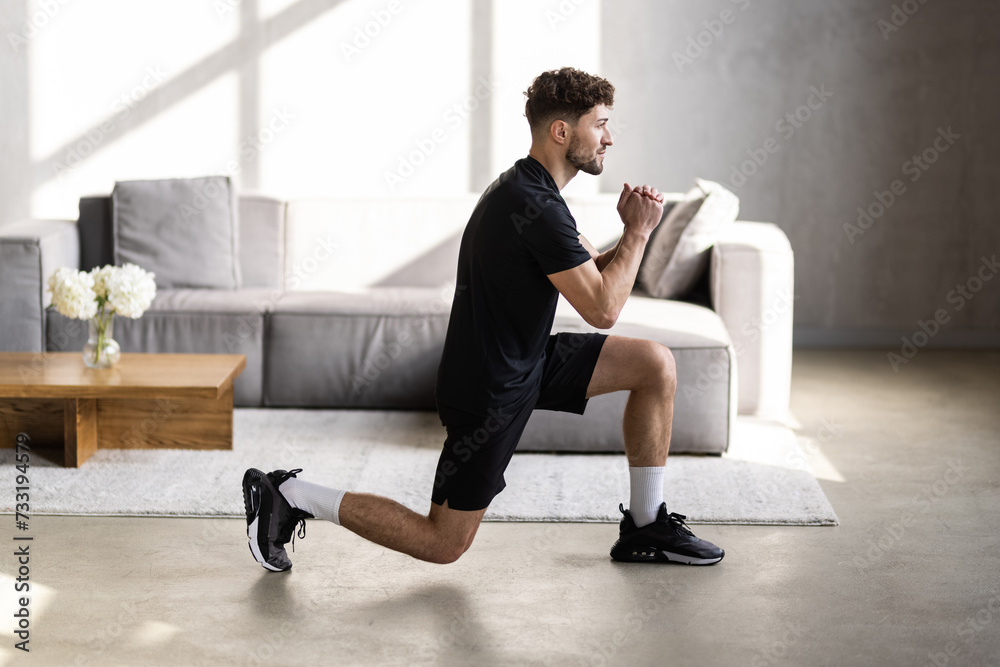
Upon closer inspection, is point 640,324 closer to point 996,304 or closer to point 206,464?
point 206,464

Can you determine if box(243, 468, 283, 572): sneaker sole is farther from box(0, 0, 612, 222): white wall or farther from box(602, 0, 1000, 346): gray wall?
box(602, 0, 1000, 346): gray wall

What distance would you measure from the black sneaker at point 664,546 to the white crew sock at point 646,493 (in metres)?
0.01

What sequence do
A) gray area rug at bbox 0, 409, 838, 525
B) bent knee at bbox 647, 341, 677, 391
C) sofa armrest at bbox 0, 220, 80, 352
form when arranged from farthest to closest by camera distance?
1. sofa armrest at bbox 0, 220, 80, 352
2. gray area rug at bbox 0, 409, 838, 525
3. bent knee at bbox 647, 341, 677, 391

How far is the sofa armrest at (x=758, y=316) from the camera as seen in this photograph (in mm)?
3867

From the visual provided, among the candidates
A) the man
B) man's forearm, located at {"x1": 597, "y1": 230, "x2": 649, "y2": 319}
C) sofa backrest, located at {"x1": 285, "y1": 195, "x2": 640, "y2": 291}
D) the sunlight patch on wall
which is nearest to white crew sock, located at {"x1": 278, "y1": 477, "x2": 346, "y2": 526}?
the man

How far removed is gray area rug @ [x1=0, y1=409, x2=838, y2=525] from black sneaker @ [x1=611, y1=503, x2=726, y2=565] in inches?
11.4

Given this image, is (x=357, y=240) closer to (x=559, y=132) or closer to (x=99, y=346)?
(x=99, y=346)

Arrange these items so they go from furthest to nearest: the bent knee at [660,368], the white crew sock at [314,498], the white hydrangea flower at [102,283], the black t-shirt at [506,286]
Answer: the white hydrangea flower at [102,283]
the bent knee at [660,368]
the white crew sock at [314,498]
the black t-shirt at [506,286]

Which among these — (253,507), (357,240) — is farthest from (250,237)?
(253,507)

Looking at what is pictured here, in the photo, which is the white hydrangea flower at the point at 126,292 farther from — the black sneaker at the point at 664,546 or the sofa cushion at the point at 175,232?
the black sneaker at the point at 664,546

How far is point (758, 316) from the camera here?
3.87 m

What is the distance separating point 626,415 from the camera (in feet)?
8.27

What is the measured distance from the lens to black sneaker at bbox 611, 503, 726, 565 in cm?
249

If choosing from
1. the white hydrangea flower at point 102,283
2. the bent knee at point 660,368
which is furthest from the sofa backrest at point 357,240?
the bent knee at point 660,368
